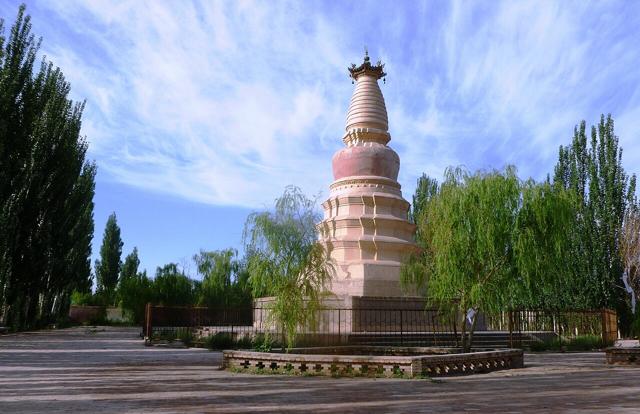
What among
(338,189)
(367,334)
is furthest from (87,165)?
(367,334)

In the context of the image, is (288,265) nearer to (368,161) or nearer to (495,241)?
(495,241)

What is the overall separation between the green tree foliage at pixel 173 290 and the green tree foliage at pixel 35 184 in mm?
5551

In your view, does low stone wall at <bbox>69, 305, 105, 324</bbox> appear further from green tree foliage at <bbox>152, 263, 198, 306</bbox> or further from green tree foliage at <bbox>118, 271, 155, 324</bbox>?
green tree foliage at <bbox>152, 263, 198, 306</bbox>

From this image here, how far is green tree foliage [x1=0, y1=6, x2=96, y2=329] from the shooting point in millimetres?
21734

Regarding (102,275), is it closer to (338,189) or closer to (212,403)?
(338,189)

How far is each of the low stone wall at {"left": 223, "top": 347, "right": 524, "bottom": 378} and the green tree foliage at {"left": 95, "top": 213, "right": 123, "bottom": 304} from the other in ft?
155

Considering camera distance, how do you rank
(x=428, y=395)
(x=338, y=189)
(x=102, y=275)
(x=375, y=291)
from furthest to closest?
1. (x=102, y=275)
2. (x=338, y=189)
3. (x=375, y=291)
4. (x=428, y=395)

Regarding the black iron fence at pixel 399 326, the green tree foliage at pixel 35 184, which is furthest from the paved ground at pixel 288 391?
the green tree foliage at pixel 35 184

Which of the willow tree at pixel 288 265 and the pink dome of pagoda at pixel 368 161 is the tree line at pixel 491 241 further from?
the pink dome of pagoda at pixel 368 161

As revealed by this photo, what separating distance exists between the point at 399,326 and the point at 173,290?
22.0 meters

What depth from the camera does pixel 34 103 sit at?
22547mm

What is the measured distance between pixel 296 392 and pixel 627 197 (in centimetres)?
2777

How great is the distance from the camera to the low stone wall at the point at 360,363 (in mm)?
10516

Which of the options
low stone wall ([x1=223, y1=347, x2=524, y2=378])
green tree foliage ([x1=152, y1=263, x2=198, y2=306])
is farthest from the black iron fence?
green tree foliage ([x1=152, y1=263, x2=198, y2=306])
